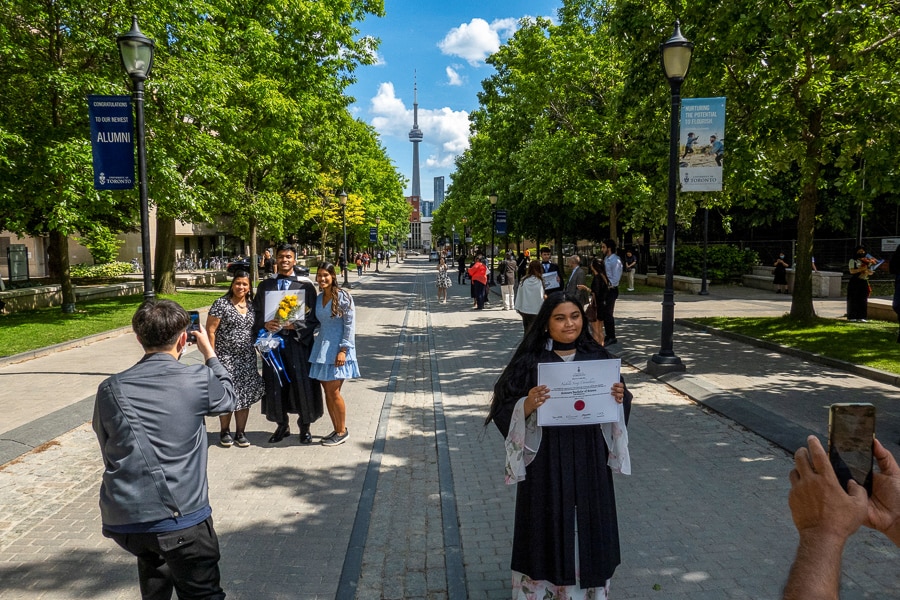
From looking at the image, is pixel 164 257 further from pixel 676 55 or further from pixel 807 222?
pixel 807 222

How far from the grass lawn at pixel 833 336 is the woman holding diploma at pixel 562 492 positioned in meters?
8.26

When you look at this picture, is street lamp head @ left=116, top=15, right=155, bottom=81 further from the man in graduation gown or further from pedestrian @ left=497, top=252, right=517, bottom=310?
pedestrian @ left=497, top=252, right=517, bottom=310

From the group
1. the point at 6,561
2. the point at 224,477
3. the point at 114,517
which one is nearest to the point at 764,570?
the point at 114,517

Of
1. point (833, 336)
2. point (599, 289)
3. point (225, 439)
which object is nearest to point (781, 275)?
point (833, 336)

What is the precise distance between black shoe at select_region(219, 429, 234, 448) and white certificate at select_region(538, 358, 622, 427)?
4672 millimetres

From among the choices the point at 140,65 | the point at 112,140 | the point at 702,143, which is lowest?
the point at 112,140

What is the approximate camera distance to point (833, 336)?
477 inches

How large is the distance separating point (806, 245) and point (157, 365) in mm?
14083

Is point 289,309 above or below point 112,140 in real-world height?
below

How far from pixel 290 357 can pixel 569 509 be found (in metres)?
4.03

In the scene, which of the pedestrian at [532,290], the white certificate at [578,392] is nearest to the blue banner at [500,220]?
the pedestrian at [532,290]

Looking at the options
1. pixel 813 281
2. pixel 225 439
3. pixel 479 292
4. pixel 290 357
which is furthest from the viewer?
pixel 813 281

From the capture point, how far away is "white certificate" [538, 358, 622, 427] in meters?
2.94

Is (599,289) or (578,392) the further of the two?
(599,289)
